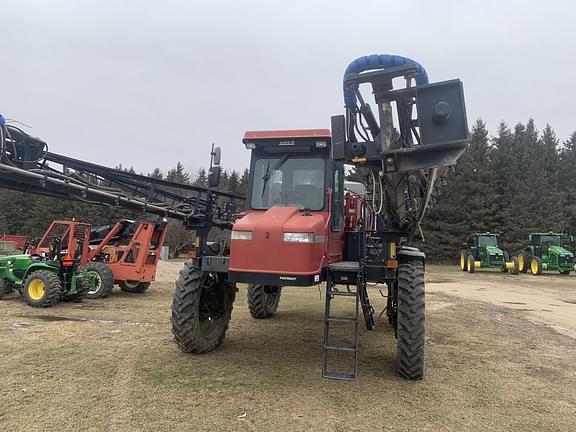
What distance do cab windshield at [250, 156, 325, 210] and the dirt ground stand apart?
2.22m

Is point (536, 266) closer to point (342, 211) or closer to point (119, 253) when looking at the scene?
point (119, 253)

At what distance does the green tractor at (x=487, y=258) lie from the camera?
1055 inches

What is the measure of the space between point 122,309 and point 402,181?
7887mm

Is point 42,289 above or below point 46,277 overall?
below

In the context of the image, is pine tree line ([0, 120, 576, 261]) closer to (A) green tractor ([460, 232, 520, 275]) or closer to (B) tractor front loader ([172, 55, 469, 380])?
(A) green tractor ([460, 232, 520, 275])

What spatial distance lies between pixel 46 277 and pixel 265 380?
7.53 metres

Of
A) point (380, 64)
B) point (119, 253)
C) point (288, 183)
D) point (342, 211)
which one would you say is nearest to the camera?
point (380, 64)

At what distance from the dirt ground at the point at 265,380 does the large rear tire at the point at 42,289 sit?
2.25 feet

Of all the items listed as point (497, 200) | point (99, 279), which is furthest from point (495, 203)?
point (99, 279)

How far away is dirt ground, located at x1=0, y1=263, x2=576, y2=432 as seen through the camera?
4.52 meters

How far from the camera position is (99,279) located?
1288 centimetres

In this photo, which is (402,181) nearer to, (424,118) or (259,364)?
(424,118)

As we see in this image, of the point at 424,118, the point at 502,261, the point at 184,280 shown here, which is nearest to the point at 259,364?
the point at 184,280

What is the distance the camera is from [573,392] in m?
5.73
